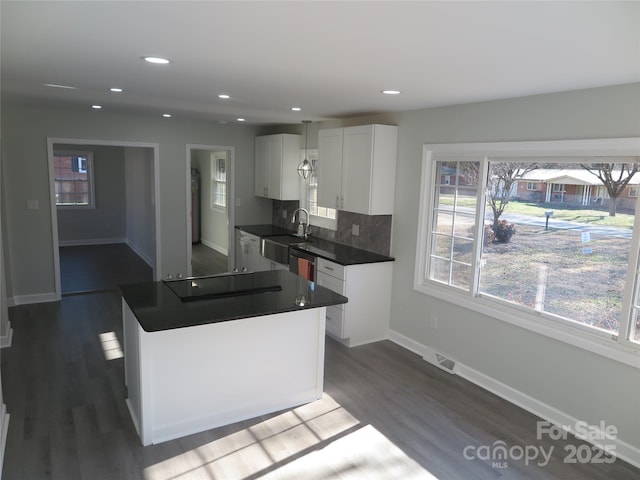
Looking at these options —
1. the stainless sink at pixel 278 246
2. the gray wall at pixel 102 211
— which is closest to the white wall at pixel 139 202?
the gray wall at pixel 102 211

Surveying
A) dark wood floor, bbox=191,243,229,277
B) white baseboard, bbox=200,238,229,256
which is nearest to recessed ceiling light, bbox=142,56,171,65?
dark wood floor, bbox=191,243,229,277

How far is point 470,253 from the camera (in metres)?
4.02

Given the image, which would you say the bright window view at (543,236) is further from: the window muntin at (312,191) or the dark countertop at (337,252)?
the window muntin at (312,191)

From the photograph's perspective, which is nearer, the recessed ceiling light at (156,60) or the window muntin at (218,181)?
the recessed ceiling light at (156,60)

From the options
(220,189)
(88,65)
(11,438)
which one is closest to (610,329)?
(88,65)

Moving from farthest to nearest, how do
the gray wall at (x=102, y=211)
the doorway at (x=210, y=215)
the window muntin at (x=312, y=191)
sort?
1. the gray wall at (x=102, y=211)
2. the doorway at (x=210, y=215)
3. the window muntin at (x=312, y=191)

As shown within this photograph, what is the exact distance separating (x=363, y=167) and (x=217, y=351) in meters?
2.40

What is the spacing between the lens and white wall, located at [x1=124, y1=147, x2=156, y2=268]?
24.2ft

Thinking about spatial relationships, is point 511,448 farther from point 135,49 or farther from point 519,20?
point 135,49

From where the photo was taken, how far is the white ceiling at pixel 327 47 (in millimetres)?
1679

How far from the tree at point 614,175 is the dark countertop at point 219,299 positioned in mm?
1918

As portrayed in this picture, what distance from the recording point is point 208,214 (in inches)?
364

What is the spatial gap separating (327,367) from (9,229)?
420 cm

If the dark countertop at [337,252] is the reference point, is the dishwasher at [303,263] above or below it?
below
